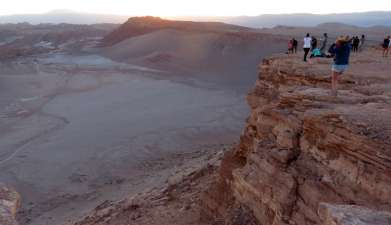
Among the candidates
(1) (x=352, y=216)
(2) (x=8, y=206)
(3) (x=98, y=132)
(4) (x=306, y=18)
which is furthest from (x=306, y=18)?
(1) (x=352, y=216)

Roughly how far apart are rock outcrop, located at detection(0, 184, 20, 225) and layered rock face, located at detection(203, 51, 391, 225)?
3.55 metres

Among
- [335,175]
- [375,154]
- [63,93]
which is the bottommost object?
[63,93]

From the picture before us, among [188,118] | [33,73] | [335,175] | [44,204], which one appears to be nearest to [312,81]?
[335,175]

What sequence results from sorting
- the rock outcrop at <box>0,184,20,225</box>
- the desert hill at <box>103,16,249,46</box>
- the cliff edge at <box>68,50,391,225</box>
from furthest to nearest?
1. the desert hill at <box>103,16,249,46</box>
2. the rock outcrop at <box>0,184,20,225</box>
3. the cliff edge at <box>68,50,391,225</box>

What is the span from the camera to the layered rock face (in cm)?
552

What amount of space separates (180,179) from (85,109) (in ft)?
50.7

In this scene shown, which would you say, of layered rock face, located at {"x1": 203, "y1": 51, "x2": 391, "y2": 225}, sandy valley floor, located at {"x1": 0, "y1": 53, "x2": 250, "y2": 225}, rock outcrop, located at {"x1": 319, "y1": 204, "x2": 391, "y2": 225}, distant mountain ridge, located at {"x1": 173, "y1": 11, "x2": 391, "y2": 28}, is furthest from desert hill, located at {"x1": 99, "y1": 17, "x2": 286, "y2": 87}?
distant mountain ridge, located at {"x1": 173, "y1": 11, "x2": 391, "y2": 28}

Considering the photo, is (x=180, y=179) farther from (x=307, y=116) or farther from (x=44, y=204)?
(x=307, y=116)

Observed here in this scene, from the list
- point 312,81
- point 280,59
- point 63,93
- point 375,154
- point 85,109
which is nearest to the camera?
point 375,154

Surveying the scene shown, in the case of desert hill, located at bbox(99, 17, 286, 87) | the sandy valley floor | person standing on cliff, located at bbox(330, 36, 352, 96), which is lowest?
the sandy valley floor

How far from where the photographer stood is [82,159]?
17.9 m

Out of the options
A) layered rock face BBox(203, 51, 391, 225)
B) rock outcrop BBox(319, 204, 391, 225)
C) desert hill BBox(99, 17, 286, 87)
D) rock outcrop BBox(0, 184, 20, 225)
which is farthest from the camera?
desert hill BBox(99, 17, 286, 87)

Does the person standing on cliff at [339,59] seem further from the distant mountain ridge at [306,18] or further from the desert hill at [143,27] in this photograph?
the distant mountain ridge at [306,18]

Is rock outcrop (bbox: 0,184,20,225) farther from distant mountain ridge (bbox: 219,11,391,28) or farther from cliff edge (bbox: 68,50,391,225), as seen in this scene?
distant mountain ridge (bbox: 219,11,391,28)
